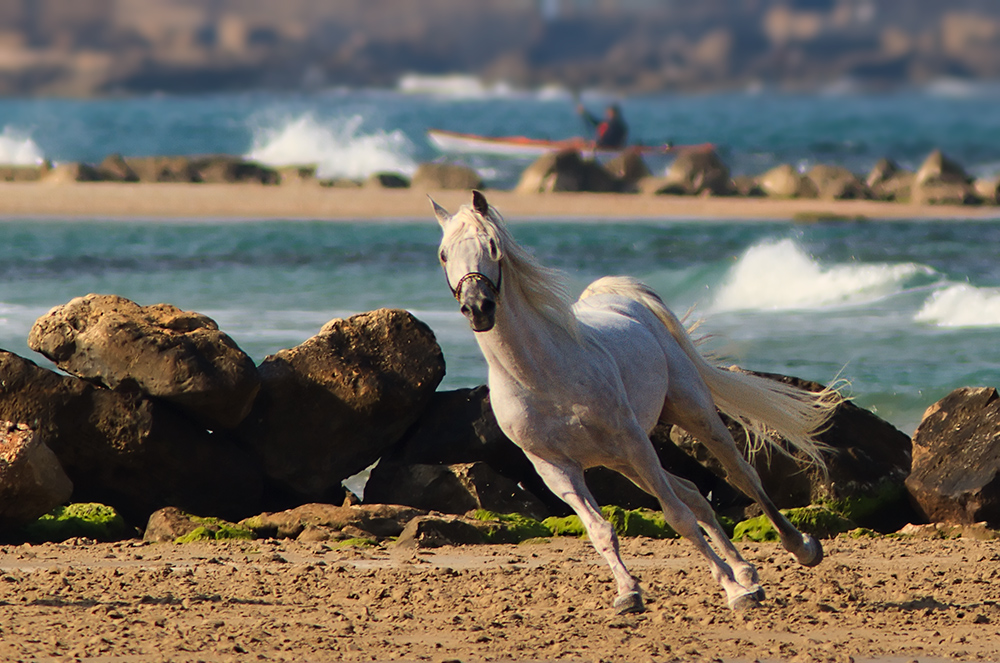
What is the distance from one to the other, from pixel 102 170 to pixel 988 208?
20678 millimetres

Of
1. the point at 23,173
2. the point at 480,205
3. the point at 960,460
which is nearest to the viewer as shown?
the point at 480,205

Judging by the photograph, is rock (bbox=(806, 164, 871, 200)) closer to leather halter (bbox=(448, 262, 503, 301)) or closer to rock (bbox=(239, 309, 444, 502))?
rock (bbox=(239, 309, 444, 502))

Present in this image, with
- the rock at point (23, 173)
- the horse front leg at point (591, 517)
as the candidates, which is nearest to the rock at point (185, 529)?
the horse front leg at point (591, 517)

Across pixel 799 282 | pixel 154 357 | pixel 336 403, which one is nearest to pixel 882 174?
pixel 799 282

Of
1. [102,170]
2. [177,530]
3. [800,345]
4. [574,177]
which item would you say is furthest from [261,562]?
[102,170]

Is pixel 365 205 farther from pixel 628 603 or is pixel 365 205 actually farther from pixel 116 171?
pixel 628 603

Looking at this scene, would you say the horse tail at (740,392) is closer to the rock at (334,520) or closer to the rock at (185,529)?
the rock at (334,520)

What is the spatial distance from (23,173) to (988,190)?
23.4m

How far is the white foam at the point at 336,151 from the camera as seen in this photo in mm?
38688

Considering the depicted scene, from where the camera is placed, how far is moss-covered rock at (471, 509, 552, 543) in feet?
22.8

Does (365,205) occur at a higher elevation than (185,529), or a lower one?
higher

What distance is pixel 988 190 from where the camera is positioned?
1233 inches

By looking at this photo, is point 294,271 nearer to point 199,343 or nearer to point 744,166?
point 199,343

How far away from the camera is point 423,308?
15.5 meters
